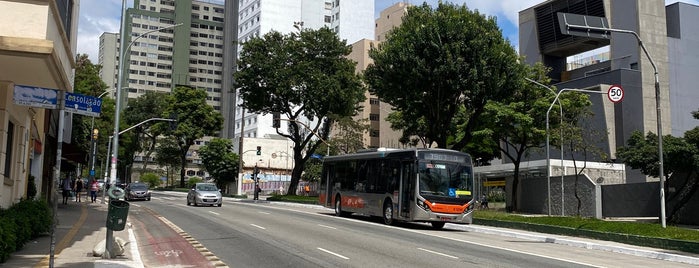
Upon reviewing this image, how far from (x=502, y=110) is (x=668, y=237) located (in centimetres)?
2448

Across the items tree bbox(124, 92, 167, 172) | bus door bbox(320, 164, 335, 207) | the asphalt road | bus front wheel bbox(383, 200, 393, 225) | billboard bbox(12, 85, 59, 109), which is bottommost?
the asphalt road

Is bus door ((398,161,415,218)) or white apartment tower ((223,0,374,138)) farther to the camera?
white apartment tower ((223,0,374,138))

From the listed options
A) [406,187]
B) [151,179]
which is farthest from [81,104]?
[151,179]

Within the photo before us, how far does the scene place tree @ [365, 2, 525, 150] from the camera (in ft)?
101

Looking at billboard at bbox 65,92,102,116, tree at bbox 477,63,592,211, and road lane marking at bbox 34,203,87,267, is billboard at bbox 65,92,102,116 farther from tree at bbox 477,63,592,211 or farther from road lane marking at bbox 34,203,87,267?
tree at bbox 477,63,592,211

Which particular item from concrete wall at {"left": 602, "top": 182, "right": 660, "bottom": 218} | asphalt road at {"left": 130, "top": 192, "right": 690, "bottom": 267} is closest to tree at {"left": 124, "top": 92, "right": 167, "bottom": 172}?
concrete wall at {"left": 602, "top": 182, "right": 660, "bottom": 218}

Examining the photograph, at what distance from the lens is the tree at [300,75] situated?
48.1 metres

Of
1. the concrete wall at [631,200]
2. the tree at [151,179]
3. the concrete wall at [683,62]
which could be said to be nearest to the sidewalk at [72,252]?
the concrete wall at [631,200]

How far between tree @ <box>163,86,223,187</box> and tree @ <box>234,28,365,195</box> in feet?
90.8

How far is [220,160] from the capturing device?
82.9 meters

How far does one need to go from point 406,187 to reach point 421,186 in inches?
28.1

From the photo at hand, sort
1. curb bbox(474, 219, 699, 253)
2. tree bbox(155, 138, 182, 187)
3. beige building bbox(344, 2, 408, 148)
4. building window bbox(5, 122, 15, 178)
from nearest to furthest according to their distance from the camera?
building window bbox(5, 122, 15, 178) → curb bbox(474, 219, 699, 253) → tree bbox(155, 138, 182, 187) → beige building bbox(344, 2, 408, 148)

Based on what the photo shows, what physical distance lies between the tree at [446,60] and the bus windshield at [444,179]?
8247mm

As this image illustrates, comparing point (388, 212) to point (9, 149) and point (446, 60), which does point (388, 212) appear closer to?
point (446, 60)
